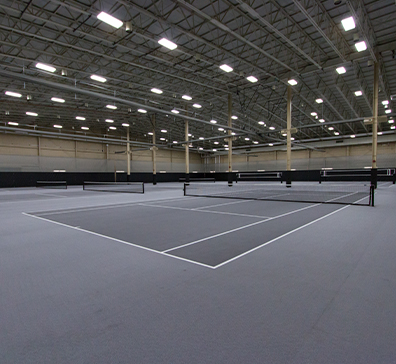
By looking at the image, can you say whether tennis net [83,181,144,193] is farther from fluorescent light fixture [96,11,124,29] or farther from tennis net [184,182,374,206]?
fluorescent light fixture [96,11,124,29]

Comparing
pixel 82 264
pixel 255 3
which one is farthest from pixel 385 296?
pixel 255 3

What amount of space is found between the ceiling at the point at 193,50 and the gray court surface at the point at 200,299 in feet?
34.4

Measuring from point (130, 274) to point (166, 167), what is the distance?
154ft

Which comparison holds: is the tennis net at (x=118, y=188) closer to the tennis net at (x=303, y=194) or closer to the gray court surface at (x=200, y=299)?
the tennis net at (x=303, y=194)

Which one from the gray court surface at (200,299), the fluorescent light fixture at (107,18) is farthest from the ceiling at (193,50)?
the gray court surface at (200,299)

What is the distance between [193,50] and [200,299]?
55.5ft

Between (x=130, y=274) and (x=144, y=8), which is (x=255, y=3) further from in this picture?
(x=130, y=274)

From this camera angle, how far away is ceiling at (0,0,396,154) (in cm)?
1255

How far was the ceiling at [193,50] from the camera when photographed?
12.6 metres

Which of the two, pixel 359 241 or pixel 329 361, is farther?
pixel 359 241

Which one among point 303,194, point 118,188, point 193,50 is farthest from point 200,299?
point 118,188


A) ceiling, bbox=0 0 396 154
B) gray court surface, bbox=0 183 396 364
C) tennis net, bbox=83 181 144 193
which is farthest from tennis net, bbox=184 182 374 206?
Answer: gray court surface, bbox=0 183 396 364

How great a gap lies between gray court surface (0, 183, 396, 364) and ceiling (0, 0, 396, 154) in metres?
10.5

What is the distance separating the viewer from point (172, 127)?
1469 inches
